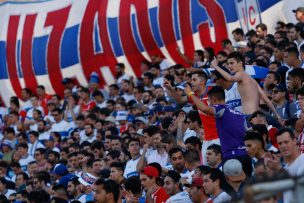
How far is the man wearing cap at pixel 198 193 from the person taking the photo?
8992mm

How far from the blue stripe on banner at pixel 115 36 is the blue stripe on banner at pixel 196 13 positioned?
1.69 m

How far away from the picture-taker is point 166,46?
18.4m

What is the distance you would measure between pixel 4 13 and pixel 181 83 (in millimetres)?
6584

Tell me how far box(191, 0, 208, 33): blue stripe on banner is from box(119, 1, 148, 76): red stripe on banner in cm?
132

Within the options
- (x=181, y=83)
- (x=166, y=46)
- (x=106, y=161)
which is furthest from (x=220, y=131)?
(x=166, y=46)

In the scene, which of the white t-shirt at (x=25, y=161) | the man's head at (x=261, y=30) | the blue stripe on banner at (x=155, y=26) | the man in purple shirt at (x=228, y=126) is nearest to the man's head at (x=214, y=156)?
the man in purple shirt at (x=228, y=126)

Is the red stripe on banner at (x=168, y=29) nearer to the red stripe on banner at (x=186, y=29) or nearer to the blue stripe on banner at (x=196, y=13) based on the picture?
the red stripe on banner at (x=186, y=29)

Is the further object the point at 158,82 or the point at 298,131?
the point at 158,82

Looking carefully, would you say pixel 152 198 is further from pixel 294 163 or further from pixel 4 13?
pixel 4 13

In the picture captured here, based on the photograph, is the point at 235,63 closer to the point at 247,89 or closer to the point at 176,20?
the point at 247,89

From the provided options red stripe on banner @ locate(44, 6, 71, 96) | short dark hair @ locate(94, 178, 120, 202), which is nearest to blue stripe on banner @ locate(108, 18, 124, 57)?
red stripe on banner @ locate(44, 6, 71, 96)

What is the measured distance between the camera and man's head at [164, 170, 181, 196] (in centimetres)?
1019

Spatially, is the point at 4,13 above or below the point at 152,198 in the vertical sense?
above

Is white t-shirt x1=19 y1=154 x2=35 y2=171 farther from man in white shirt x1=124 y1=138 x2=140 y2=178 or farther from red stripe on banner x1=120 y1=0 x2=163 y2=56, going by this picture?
man in white shirt x1=124 y1=138 x2=140 y2=178
